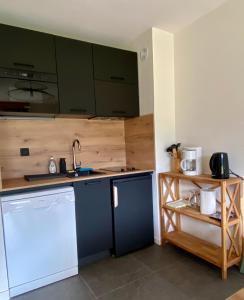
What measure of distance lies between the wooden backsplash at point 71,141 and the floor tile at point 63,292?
1.11 meters

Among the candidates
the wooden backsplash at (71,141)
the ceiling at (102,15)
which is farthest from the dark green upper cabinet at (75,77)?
the wooden backsplash at (71,141)

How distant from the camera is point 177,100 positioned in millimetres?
2559

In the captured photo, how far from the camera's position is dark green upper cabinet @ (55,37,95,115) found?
7.08 feet

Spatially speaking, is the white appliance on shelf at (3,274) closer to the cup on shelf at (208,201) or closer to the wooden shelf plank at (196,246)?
the wooden shelf plank at (196,246)

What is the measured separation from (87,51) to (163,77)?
2.94 feet

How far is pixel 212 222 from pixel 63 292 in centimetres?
139

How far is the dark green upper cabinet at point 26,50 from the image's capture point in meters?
1.88

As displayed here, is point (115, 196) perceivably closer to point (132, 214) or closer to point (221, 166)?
point (132, 214)

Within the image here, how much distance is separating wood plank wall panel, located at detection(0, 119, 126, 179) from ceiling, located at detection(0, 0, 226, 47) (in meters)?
0.99

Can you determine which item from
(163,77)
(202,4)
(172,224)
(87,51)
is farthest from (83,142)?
(202,4)

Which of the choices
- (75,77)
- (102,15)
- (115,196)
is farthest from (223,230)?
(102,15)

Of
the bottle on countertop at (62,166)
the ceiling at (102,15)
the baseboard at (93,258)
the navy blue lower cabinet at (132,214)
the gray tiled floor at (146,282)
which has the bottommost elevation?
the gray tiled floor at (146,282)

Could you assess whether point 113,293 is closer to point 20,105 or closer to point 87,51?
point 20,105

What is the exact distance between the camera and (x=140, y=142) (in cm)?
266
